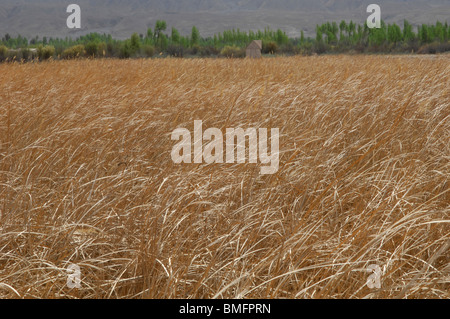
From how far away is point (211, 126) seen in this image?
11.4 feet

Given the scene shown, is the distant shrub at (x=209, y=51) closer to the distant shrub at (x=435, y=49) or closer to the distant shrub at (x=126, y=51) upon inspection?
the distant shrub at (x=126, y=51)

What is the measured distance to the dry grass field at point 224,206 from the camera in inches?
60.6

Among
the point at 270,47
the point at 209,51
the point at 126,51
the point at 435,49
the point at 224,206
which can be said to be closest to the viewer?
the point at 224,206

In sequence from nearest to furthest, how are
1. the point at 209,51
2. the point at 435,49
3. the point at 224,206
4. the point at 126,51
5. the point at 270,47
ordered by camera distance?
the point at 224,206 < the point at 126,51 < the point at 435,49 < the point at 270,47 < the point at 209,51

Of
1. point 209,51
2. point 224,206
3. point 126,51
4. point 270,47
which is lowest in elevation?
point 224,206

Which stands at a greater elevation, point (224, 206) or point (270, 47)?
point (270, 47)

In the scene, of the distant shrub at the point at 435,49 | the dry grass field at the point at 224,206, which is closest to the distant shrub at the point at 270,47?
the distant shrub at the point at 435,49

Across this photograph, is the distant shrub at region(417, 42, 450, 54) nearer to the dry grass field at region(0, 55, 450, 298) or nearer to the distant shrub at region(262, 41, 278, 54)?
the distant shrub at region(262, 41, 278, 54)

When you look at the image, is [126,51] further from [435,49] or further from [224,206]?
[224,206]

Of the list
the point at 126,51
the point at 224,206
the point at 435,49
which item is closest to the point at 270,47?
the point at 435,49

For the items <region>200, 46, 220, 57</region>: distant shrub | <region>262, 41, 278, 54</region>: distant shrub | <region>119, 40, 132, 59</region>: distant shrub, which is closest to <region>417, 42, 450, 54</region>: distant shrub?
<region>262, 41, 278, 54</region>: distant shrub

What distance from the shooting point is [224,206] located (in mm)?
2061
